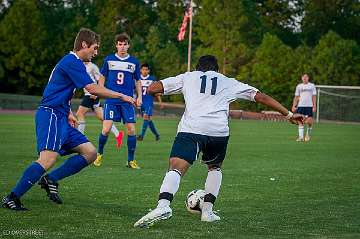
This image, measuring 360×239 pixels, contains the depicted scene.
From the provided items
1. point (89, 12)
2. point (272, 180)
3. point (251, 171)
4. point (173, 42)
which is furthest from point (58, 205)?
point (89, 12)

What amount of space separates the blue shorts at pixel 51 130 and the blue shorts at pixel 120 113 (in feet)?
18.6

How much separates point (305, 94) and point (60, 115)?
18.9 metres

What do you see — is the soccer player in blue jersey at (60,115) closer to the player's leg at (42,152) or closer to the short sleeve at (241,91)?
the player's leg at (42,152)

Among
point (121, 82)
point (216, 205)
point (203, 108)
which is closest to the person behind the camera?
point (203, 108)

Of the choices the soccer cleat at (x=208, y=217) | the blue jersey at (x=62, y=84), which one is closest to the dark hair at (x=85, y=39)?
the blue jersey at (x=62, y=84)

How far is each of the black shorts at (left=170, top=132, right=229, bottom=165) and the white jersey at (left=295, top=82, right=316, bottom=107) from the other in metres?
18.7

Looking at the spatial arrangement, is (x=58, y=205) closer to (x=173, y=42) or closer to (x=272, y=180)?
(x=272, y=180)

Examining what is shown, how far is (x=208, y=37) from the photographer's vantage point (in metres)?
55.5

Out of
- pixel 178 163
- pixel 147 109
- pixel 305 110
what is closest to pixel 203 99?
pixel 178 163

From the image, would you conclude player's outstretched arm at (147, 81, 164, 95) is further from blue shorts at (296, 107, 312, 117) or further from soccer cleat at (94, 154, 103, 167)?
blue shorts at (296, 107, 312, 117)

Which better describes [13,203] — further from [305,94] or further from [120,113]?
[305,94]

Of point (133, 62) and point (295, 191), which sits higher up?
point (133, 62)

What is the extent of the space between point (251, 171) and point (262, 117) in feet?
113

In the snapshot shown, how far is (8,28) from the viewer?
186ft
